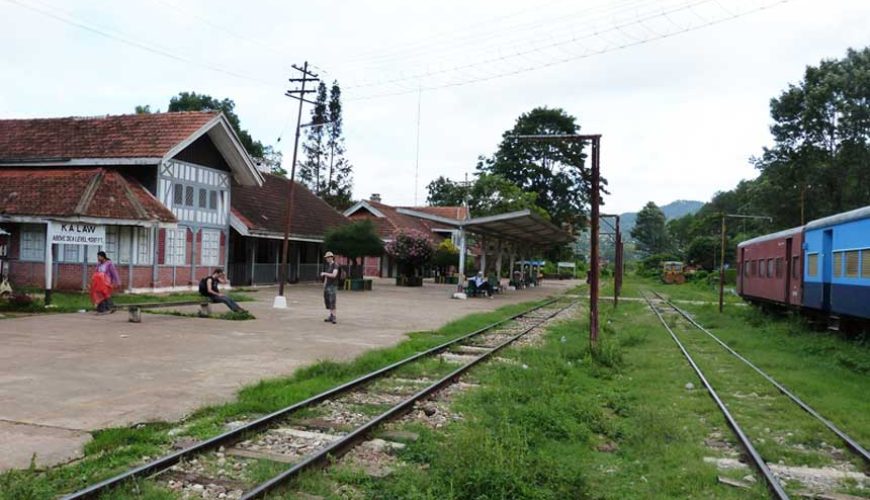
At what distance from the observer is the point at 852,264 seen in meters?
14.1

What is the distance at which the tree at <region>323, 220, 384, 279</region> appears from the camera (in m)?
32.8

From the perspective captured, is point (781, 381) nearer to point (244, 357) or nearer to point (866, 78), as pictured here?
point (244, 357)

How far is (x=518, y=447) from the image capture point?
588cm

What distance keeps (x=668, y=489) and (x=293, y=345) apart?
8777 mm

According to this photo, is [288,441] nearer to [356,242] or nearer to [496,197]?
[356,242]

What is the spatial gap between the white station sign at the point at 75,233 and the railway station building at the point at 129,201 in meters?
0.02

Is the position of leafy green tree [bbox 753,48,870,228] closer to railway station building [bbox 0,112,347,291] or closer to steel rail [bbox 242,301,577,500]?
railway station building [bbox 0,112,347,291]

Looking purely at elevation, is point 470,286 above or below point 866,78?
below

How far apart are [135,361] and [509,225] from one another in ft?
69.1

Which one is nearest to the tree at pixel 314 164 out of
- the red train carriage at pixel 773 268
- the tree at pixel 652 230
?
the red train carriage at pixel 773 268

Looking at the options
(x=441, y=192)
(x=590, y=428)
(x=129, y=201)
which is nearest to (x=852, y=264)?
(x=590, y=428)

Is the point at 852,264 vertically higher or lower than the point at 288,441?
higher

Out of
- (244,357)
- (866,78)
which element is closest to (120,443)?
(244,357)

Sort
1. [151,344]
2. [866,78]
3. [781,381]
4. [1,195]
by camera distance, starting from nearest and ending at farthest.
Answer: [781,381], [151,344], [1,195], [866,78]
